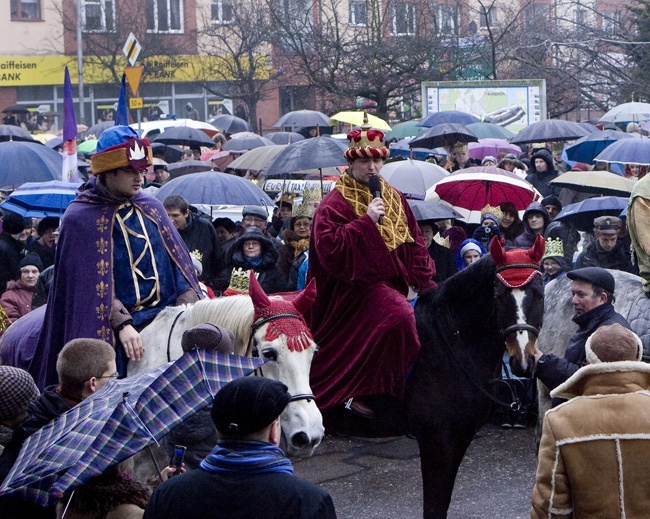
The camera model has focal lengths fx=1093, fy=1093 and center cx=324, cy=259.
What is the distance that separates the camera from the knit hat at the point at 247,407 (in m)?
3.31

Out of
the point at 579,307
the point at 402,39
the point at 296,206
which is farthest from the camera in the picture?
the point at 402,39

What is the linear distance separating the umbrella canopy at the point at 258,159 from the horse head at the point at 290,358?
11476 millimetres

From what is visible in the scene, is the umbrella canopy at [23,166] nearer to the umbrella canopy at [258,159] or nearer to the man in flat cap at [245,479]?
the umbrella canopy at [258,159]

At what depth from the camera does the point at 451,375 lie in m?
6.86

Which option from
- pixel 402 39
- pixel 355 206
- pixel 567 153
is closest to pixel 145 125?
pixel 402 39

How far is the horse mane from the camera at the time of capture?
5.24 metres

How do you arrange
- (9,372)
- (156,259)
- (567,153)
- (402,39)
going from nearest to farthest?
(9,372) < (156,259) < (567,153) < (402,39)

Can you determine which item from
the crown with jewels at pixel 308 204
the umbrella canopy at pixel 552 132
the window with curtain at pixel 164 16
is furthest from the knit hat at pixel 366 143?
the window with curtain at pixel 164 16

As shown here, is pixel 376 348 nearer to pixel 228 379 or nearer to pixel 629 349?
pixel 629 349

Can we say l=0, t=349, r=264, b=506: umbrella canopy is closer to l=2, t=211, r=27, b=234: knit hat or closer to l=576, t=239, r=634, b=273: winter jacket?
l=576, t=239, r=634, b=273: winter jacket

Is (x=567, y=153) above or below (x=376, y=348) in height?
above

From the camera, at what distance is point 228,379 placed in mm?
3930

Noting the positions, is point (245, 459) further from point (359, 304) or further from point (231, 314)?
point (359, 304)

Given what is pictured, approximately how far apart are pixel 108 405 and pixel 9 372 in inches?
29.7
